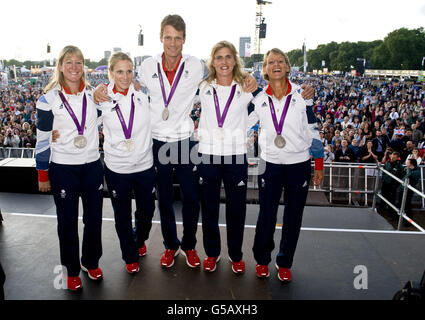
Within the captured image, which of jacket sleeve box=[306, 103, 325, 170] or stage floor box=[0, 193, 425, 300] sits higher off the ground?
jacket sleeve box=[306, 103, 325, 170]

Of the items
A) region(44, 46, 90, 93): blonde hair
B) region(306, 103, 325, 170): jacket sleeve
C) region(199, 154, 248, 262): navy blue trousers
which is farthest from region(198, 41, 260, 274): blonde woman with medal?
region(44, 46, 90, 93): blonde hair

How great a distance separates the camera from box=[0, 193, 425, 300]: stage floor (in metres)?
3.04

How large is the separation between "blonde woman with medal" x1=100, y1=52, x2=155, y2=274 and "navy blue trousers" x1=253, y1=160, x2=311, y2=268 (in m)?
1.04

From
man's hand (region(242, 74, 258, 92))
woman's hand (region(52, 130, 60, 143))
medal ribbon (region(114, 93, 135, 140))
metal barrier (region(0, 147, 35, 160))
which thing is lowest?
metal barrier (region(0, 147, 35, 160))

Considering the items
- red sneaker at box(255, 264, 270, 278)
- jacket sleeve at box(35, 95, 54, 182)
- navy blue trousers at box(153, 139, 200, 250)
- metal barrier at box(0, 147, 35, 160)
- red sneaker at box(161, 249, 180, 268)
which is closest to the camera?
jacket sleeve at box(35, 95, 54, 182)

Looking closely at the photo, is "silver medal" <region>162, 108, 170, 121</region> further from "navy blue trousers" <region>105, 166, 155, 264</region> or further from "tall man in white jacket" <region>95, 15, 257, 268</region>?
"navy blue trousers" <region>105, 166, 155, 264</region>

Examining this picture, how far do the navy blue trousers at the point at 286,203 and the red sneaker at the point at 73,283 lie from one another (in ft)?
5.28

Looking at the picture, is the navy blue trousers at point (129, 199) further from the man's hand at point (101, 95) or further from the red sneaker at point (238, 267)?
the red sneaker at point (238, 267)

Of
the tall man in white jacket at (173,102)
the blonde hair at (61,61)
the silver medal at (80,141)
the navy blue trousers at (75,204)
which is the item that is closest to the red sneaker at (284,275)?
the tall man in white jacket at (173,102)

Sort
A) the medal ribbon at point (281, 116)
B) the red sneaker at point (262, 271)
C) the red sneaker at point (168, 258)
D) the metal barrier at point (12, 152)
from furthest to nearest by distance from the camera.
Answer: the metal barrier at point (12, 152) → the red sneaker at point (168, 258) → the red sneaker at point (262, 271) → the medal ribbon at point (281, 116)

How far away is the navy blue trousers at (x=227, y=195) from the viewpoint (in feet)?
10.1

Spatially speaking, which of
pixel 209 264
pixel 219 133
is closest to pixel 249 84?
pixel 219 133

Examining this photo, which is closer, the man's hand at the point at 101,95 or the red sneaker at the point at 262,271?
the man's hand at the point at 101,95

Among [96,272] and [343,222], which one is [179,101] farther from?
[343,222]
